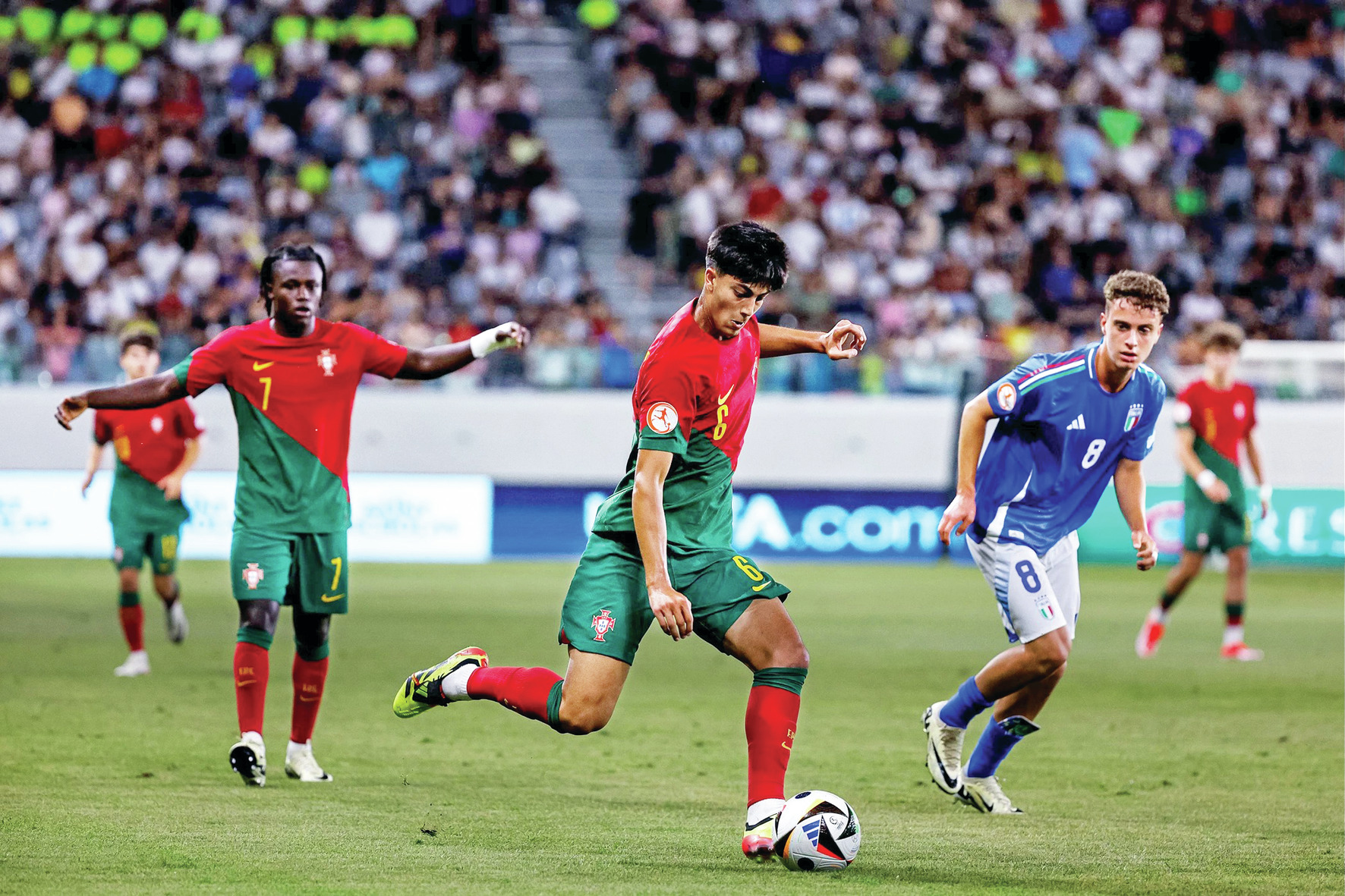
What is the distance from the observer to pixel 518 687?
5328 millimetres

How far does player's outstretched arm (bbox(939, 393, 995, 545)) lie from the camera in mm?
5926

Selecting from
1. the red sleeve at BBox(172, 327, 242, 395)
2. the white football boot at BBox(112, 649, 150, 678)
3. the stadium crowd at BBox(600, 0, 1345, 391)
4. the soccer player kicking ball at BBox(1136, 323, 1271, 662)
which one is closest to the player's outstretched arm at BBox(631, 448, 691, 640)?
the red sleeve at BBox(172, 327, 242, 395)

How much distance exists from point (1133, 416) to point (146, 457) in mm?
6236

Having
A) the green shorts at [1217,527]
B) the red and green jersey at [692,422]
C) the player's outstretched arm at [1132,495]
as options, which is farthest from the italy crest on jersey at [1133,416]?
the green shorts at [1217,527]

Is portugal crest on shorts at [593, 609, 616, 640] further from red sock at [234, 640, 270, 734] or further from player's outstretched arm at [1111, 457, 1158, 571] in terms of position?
player's outstretched arm at [1111, 457, 1158, 571]

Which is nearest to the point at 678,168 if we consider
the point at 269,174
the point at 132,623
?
the point at 269,174

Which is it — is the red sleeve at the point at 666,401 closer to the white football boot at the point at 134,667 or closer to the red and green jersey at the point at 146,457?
the white football boot at the point at 134,667

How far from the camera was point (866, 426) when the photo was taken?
18484 mm

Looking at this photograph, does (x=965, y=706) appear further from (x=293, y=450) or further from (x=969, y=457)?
(x=293, y=450)

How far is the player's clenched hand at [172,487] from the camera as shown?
1011cm

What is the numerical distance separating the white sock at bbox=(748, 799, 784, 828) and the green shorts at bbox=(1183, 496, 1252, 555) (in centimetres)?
725

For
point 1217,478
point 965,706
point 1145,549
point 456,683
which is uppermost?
point 1145,549

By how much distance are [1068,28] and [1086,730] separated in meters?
17.6

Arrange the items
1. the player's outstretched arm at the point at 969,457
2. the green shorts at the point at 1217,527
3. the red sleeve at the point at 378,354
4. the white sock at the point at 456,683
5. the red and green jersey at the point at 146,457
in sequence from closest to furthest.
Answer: the white sock at the point at 456,683
the player's outstretched arm at the point at 969,457
the red sleeve at the point at 378,354
the red and green jersey at the point at 146,457
the green shorts at the point at 1217,527
